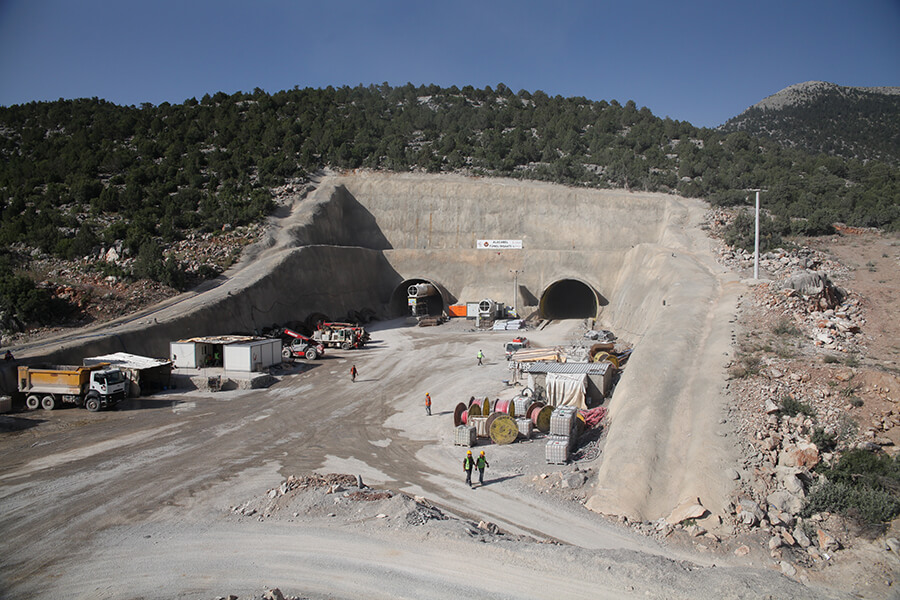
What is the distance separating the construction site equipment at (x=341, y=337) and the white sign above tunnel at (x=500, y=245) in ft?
64.8

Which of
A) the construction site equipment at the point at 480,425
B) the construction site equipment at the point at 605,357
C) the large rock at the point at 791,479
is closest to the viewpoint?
the large rock at the point at 791,479

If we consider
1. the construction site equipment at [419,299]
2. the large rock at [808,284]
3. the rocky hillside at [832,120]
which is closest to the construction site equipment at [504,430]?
the large rock at [808,284]

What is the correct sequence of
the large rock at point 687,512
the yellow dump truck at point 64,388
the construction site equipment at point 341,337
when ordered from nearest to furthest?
1. the large rock at point 687,512
2. the yellow dump truck at point 64,388
3. the construction site equipment at point 341,337

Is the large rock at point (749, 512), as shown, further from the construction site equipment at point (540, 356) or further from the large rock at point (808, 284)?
the construction site equipment at point (540, 356)

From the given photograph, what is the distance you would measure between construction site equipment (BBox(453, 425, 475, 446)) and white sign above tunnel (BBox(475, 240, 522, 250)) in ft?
115

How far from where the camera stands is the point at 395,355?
36.2 metres

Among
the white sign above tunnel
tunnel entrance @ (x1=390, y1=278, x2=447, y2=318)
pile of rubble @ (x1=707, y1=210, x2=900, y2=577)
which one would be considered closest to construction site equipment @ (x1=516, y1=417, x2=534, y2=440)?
pile of rubble @ (x1=707, y1=210, x2=900, y2=577)

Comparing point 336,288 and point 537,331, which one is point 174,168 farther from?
point 537,331

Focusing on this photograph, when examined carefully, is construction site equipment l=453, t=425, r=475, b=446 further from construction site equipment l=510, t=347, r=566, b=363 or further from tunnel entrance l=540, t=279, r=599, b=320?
tunnel entrance l=540, t=279, r=599, b=320

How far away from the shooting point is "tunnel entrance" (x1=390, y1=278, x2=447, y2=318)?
4934 cm

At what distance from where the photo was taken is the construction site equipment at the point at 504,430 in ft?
67.5

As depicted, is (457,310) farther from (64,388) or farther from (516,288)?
(64,388)

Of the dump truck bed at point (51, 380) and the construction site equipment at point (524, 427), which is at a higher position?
the dump truck bed at point (51, 380)

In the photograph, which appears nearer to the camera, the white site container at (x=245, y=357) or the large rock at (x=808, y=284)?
the large rock at (x=808, y=284)
